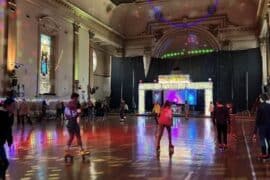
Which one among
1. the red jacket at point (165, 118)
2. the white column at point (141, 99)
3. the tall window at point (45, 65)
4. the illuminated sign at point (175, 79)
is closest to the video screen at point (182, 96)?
the illuminated sign at point (175, 79)

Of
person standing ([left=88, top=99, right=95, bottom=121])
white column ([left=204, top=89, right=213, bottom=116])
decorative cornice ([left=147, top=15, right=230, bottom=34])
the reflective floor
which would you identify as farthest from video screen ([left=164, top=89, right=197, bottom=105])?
the reflective floor

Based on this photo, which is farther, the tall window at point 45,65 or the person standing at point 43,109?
the tall window at point 45,65

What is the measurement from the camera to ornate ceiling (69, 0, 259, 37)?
34406mm

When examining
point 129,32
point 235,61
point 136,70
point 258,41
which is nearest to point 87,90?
point 136,70

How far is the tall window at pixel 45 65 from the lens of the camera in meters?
26.1

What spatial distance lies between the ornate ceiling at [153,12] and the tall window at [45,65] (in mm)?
5772

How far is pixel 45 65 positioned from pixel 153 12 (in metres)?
16.0

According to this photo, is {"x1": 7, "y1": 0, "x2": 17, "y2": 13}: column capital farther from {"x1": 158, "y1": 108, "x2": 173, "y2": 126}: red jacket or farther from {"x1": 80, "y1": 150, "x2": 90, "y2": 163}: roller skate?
{"x1": 80, "y1": 150, "x2": 90, "y2": 163}: roller skate

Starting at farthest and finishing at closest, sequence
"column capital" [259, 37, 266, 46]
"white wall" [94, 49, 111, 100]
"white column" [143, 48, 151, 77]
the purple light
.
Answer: "white column" [143, 48, 151, 77] < "white wall" [94, 49, 111, 100] < the purple light < "column capital" [259, 37, 266, 46]

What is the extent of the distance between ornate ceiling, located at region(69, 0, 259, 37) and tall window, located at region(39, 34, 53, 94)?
577 cm

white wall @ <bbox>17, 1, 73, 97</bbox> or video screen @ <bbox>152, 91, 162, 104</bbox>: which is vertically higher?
white wall @ <bbox>17, 1, 73, 97</bbox>

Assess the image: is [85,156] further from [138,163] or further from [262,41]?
[262,41]

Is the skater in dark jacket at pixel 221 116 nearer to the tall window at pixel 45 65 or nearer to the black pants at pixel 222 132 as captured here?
the black pants at pixel 222 132

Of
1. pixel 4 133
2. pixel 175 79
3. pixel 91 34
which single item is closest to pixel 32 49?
pixel 91 34
